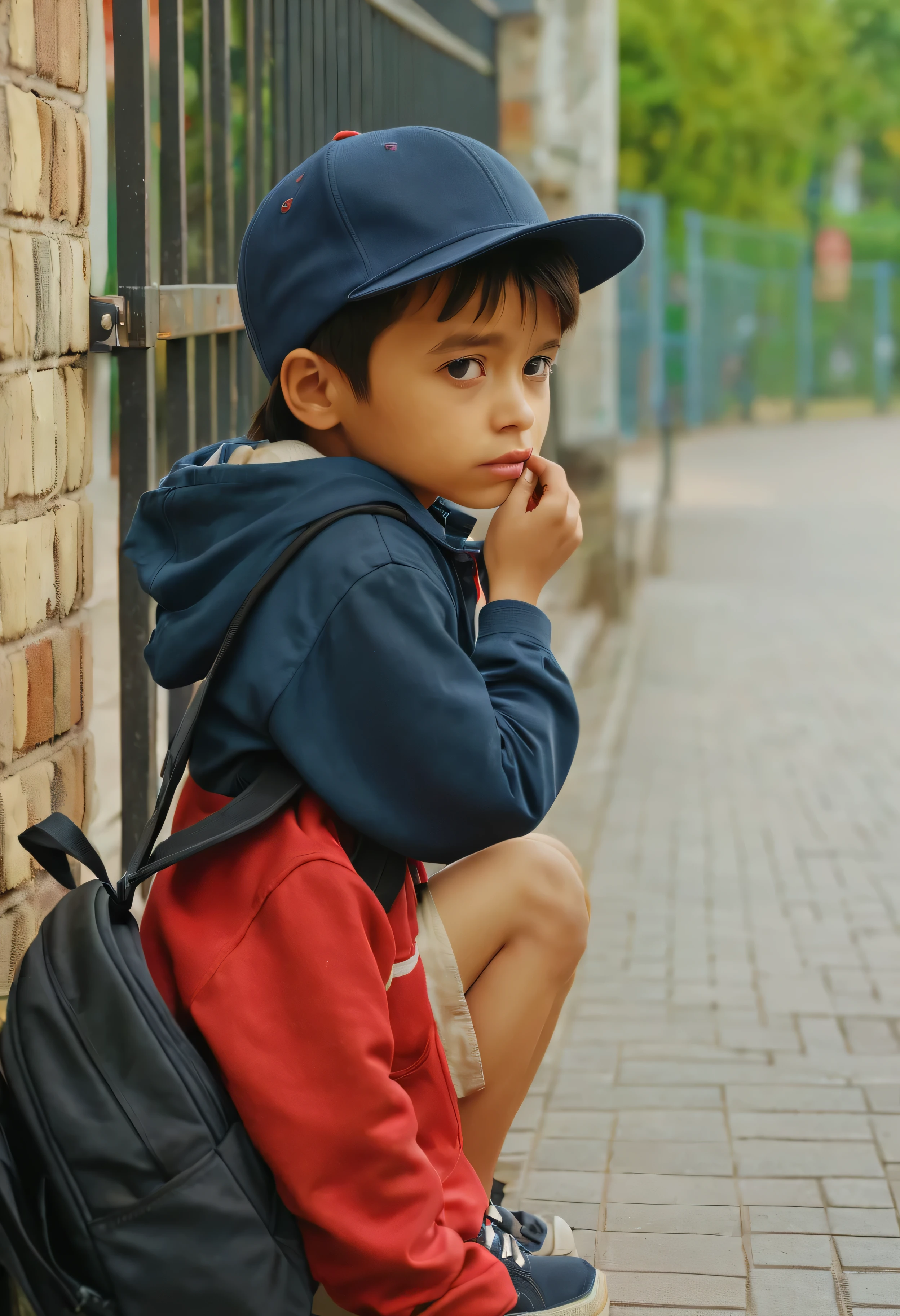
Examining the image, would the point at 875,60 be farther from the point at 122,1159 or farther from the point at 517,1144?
the point at 122,1159

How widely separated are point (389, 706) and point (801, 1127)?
1.56 metres

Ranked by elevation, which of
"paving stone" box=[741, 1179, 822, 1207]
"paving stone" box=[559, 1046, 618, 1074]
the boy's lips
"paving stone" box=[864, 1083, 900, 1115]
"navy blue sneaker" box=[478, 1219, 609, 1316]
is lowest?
"paving stone" box=[559, 1046, 618, 1074]

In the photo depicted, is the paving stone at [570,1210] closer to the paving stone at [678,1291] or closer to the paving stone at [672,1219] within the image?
the paving stone at [672,1219]

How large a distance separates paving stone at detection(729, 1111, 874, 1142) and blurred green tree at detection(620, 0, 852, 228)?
16625mm

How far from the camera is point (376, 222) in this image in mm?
1614

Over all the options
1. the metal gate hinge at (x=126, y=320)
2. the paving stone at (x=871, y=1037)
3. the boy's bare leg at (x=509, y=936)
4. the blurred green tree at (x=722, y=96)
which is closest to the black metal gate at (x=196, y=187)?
the metal gate hinge at (x=126, y=320)

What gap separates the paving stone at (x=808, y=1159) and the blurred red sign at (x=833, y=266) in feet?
78.4

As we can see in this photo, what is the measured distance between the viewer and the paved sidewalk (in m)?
2.25

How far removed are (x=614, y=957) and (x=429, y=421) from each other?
2358mm

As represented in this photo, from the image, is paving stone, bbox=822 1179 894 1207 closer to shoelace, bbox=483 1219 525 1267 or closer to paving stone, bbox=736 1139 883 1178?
paving stone, bbox=736 1139 883 1178

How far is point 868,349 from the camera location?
2459 cm

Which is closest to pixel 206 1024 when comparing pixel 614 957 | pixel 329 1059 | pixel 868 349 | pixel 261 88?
pixel 329 1059

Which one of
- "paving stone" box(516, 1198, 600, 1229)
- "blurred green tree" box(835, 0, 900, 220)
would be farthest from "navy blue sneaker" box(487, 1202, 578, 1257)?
"blurred green tree" box(835, 0, 900, 220)

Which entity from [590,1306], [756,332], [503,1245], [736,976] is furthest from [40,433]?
[756,332]
